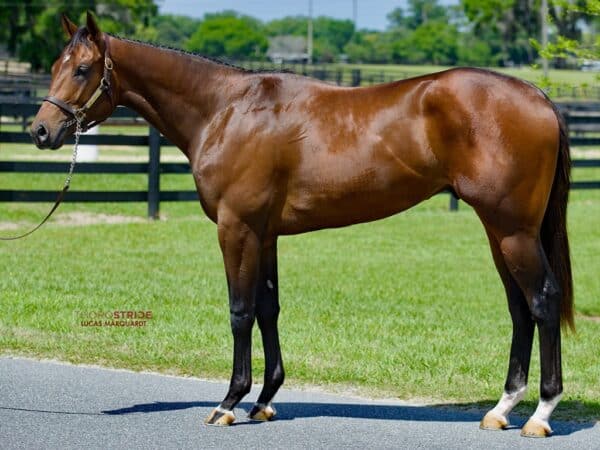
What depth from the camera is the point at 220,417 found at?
5906 mm

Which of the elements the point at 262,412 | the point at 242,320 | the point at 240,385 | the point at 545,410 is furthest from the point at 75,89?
the point at 545,410

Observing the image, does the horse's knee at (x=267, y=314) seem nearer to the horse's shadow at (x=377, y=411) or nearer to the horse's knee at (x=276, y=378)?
the horse's knee at (x=276, y=378)

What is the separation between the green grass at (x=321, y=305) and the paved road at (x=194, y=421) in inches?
17.3

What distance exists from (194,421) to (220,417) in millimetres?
154

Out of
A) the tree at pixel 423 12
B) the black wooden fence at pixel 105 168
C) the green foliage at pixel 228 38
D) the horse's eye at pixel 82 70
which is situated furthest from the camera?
the tree at pixel 423 12

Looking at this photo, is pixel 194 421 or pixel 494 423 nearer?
pixel 494 423

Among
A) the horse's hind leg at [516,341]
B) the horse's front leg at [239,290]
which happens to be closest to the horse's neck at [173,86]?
the horse's front leg at [239,290]

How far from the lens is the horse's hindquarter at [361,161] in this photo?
5.76 m

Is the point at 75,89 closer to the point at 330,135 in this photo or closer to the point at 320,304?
the point at 330,135

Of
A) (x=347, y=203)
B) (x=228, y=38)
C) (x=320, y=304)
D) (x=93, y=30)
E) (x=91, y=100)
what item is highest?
(x=93, y=30)

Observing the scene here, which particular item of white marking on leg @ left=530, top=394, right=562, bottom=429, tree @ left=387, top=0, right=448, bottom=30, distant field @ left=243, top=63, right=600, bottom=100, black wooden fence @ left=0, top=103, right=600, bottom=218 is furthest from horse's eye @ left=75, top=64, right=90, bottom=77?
tree @ left=387, top=0, right=448, bottom=30

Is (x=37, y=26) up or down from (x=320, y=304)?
up

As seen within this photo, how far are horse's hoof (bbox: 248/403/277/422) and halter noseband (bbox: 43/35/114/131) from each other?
6.06 ft

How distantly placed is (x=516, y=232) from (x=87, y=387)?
9.20 ft
